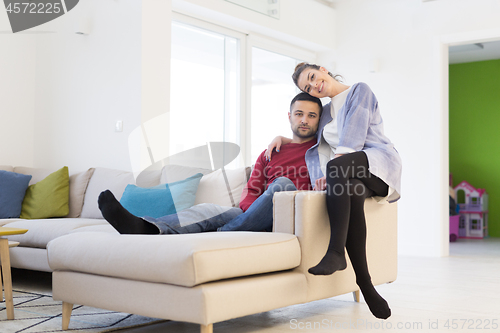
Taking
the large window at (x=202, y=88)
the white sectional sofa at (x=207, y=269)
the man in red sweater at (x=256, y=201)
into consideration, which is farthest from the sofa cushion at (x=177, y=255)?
the large window at (x=202, y=88)

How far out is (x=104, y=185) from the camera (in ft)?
11.6

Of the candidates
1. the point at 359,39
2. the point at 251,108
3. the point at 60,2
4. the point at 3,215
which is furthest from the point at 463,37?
the point at 3,215

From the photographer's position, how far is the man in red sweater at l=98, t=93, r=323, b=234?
2025 millimetres

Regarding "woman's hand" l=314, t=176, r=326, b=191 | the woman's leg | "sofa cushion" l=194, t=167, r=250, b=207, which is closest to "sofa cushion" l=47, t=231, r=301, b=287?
the woman's leg

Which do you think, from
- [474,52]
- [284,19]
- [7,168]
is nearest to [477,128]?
[474,52]

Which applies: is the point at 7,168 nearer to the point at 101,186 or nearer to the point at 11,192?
the point at 11,192

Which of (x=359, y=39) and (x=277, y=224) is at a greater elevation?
(x=359, y=39)

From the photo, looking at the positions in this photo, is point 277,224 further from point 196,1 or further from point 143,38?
point 196,1

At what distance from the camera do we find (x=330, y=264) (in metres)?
1.90

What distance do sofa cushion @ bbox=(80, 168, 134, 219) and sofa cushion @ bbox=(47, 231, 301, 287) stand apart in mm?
1381

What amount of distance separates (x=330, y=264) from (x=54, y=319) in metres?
1.26

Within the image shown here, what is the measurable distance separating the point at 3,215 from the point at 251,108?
255cm

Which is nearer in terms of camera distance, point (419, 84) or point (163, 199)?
A: point (163, 199)

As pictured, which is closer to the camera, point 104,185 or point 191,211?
A: point 191,211
